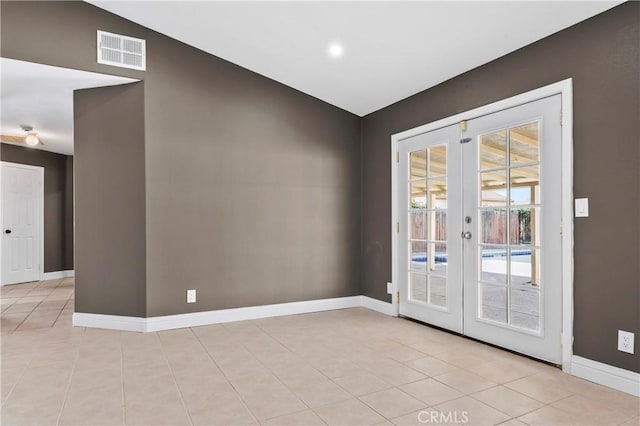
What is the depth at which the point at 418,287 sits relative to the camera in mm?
4324

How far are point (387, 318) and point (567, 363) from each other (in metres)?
1.93

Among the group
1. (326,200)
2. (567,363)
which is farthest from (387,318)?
(567,363)

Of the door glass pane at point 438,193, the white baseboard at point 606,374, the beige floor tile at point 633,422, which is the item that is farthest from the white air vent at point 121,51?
the beige floor tile at point 633,422

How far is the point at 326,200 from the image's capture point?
4.97 metres

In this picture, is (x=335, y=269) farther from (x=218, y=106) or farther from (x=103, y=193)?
(x=103, y=193)

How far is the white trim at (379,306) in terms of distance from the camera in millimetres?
4586

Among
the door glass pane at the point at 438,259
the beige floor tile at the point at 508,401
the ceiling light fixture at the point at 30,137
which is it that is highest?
the ceiling light fixture at the point at 30,137

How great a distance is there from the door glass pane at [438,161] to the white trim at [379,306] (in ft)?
5.20

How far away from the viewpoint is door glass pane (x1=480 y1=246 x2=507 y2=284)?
11.1 ft

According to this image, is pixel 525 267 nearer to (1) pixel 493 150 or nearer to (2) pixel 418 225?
(1) pixel 493 150

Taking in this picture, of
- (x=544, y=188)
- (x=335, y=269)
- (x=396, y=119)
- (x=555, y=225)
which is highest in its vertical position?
(x=396, y=119)

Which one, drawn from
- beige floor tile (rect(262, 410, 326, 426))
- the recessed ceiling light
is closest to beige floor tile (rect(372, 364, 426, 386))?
beige floor tile (rect(262, 410, 326, 426))

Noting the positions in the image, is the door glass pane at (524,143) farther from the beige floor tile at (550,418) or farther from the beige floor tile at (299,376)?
the beige floor tile at (299,376)

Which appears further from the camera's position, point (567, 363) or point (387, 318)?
point (387, 318)
